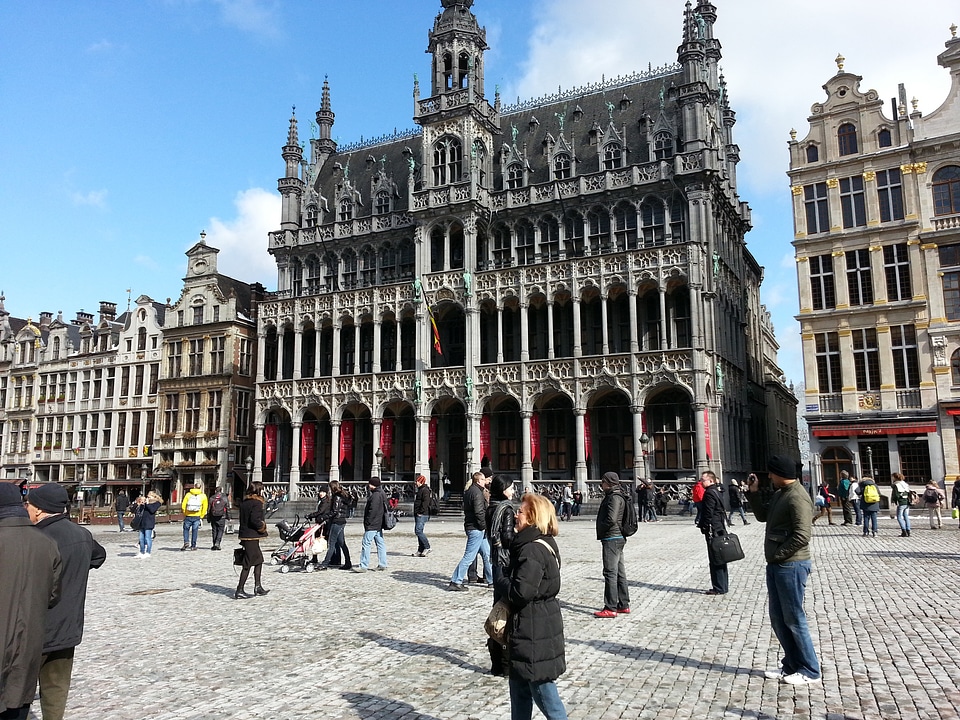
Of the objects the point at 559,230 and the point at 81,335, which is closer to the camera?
the point at 559,230

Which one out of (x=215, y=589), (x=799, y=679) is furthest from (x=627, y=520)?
(x=215, y=589)

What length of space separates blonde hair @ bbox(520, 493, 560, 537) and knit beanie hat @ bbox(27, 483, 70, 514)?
362cm

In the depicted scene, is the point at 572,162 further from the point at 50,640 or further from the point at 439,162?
the point at 50,640

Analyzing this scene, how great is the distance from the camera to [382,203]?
160ft

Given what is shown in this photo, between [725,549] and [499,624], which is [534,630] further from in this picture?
[725,549]

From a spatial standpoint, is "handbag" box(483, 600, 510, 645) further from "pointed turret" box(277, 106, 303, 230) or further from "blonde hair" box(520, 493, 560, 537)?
"pointed turret" box(277, 106, 303, 230)

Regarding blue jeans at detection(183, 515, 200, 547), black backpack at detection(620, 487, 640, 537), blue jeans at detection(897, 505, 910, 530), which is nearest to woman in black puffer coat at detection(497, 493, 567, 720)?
black backpack at detection(620, 487, 640, 537)

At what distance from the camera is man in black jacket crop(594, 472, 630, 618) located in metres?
10.9

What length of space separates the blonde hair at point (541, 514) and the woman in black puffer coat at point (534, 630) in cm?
11

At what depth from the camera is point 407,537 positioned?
24766 millimetres

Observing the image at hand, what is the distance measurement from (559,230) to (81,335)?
127 ft

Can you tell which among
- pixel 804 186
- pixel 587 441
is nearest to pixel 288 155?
pixel 587 441

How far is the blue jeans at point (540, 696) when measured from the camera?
206 inches

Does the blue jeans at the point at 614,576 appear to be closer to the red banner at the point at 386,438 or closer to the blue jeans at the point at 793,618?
the blue jeans at the point at 793,618
